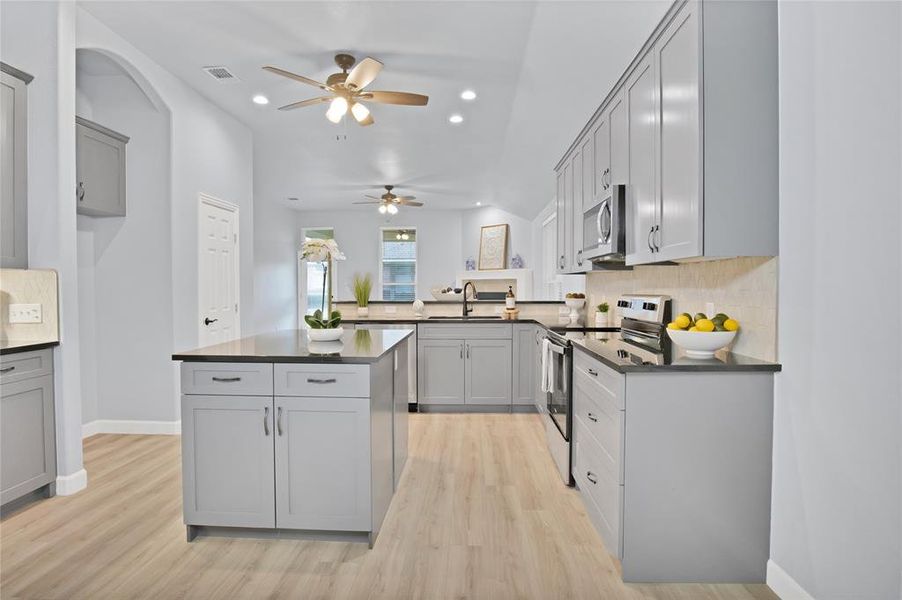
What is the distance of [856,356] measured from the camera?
1.59 metres

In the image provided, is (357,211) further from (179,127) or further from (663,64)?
(663,64)

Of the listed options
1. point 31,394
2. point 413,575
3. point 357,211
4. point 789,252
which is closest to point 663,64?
point 789,252

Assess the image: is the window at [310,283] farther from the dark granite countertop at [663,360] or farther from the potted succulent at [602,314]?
the dark granite countertop at [663,360]

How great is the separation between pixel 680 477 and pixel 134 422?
410 centimetres

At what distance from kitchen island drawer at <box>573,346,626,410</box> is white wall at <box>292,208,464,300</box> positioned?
7420mm

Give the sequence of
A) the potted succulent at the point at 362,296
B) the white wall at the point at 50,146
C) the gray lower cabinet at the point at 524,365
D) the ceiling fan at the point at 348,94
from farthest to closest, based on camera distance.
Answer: the potted succulent at the point at 362,296, the gray lower cabinet at the point at 524,365, the ceiling fan at the point at 348,94, the white wall at the point at 50,146

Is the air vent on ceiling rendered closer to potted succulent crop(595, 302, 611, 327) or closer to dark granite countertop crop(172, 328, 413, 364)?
dark granite countertop crop(172, 328, 413, 364)

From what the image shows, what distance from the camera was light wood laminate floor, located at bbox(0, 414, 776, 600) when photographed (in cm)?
197

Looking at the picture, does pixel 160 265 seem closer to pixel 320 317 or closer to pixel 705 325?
pixel 320 317

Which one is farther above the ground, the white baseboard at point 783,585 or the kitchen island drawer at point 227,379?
the kitchen island drawer at point 227,379

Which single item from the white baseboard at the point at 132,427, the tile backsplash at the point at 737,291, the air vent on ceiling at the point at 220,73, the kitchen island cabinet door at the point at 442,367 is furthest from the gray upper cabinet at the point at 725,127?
the white baseboard at the point at 132,427

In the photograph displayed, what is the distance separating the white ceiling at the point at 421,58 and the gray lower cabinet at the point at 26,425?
224 cm

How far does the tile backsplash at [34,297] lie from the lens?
112 inches

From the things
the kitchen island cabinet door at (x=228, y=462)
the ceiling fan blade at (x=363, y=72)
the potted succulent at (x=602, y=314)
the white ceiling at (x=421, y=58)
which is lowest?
the kitchen island cabinet door at (x=228, y=462)
